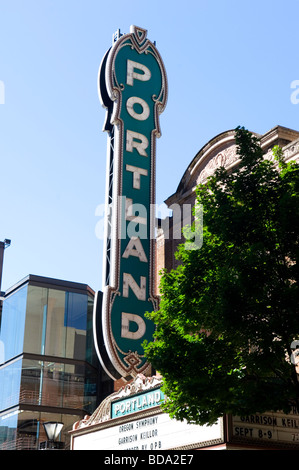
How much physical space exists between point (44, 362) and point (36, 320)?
107 inches

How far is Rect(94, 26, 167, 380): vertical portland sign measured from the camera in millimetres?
26219

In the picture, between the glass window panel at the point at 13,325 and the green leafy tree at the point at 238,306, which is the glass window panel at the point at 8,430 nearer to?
the glass window panel at the point at 13,325

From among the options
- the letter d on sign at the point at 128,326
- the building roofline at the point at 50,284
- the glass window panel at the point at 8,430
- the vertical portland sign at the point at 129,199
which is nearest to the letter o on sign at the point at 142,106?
the vertical portland sign at the point at 129,199

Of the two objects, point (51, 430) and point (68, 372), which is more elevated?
point (68, 372)

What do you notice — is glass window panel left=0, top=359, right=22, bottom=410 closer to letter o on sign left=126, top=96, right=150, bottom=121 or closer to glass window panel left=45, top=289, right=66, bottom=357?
glass window panel left=45, top=289, right=66, bottom=357

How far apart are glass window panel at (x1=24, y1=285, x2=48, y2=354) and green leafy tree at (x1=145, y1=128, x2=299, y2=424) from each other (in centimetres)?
2188

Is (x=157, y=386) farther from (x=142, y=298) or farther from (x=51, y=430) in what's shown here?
Answer: (x=142, y=298)

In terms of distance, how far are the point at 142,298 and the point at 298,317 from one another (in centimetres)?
1358

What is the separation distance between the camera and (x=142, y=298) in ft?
90.2

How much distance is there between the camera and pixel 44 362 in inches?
1465

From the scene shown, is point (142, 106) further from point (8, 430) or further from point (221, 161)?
point (8, 430)

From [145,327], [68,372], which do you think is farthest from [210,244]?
[68,372]

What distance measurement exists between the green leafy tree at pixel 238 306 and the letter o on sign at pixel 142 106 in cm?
1448

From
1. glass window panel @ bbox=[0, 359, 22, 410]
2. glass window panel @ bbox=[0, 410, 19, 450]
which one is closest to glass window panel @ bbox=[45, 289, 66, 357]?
glass window panel @ bbox=[0, 359, 22, 410]
